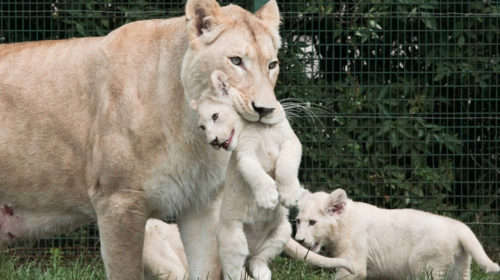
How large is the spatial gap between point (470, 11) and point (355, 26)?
95 cm

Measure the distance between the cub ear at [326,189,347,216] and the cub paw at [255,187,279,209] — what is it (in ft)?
7.53

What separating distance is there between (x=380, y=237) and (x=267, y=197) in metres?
2.49

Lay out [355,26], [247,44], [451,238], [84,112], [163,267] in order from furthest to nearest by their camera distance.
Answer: [355,26] < [451,238] < [163,267] < [84,112] < [247,44]

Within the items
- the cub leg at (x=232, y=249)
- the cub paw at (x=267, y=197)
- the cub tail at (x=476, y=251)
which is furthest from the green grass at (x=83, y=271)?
the cub paw at (x=267, y=197)

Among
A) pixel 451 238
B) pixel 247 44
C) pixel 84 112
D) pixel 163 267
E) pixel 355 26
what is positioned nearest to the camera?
pixel 247 44

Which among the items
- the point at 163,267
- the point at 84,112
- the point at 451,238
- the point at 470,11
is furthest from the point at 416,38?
the point at 84,112

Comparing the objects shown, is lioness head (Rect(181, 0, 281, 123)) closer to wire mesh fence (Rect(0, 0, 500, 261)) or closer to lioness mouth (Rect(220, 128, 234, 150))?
lioness mouth (Rect(220, 128, 234, 150))

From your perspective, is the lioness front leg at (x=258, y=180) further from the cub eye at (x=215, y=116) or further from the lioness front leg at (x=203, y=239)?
the lioness front leg at (x=203, y=239)

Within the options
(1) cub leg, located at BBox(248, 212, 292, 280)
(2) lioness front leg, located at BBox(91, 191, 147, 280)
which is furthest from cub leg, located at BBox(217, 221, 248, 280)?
(2) lioness front leg, located at BBox(91, 191, 147, 280)

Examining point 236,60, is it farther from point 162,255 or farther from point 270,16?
point 162,255

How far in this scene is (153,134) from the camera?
16.9 feet

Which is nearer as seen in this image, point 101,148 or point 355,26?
point 101,148

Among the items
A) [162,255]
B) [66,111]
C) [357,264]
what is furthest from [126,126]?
[357,264]

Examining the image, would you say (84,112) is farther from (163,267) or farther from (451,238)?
(451,238)
